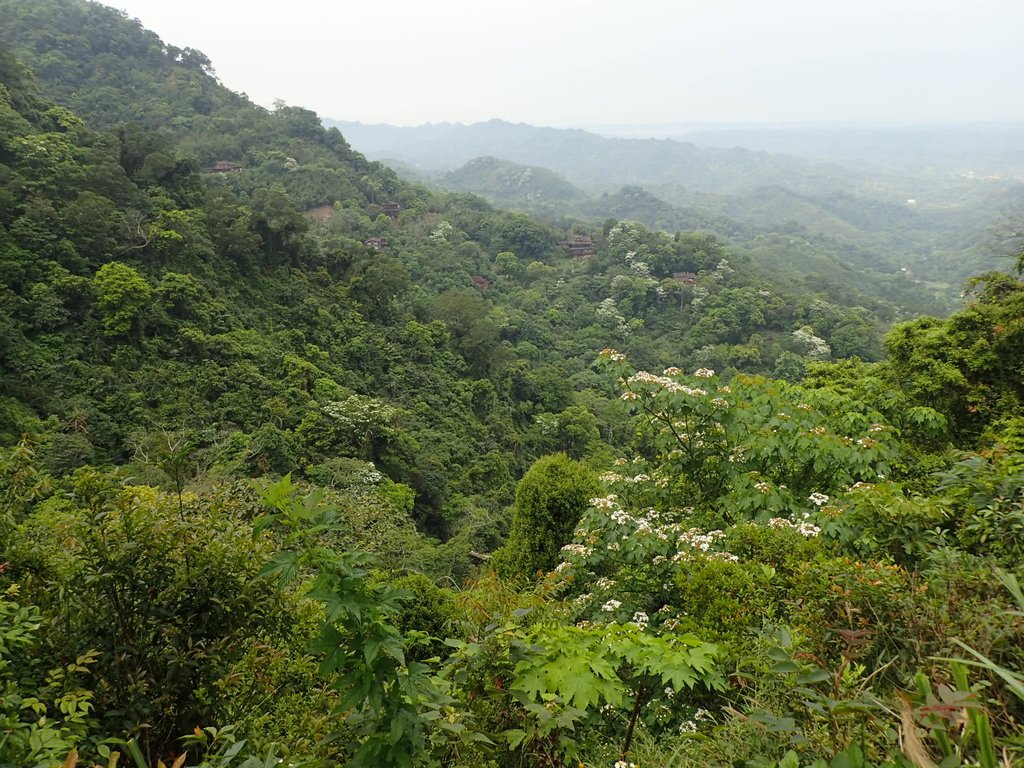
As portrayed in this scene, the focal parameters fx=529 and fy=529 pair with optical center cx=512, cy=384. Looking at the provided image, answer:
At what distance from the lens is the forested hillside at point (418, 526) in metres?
1.53

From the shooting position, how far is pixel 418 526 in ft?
46.2

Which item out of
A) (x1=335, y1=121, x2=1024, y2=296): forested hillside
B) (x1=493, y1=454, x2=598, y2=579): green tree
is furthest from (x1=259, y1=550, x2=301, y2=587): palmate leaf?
(x1=335, y1=121, x2=1024, y2=296): forested hillside

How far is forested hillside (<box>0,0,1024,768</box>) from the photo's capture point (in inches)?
60.2

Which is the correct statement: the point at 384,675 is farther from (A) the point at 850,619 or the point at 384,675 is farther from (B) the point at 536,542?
→ (B) the point at 536,542

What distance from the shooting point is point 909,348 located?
6406 mm

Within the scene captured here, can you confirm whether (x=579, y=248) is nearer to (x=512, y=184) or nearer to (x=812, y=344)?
(x=812, y=344)

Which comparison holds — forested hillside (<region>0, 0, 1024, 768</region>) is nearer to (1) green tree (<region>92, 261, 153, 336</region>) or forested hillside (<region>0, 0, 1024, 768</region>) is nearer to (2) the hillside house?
(1) green tree (<region>92, 261, 153, 336</region>)

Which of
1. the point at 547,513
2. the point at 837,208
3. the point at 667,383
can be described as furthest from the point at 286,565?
the point at 837,208

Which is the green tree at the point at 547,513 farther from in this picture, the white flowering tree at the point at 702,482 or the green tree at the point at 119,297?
the green tree at the point at 119,297

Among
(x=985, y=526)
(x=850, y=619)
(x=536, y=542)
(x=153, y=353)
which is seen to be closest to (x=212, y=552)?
(x=850, y=619)

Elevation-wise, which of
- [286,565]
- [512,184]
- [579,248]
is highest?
[512,184]

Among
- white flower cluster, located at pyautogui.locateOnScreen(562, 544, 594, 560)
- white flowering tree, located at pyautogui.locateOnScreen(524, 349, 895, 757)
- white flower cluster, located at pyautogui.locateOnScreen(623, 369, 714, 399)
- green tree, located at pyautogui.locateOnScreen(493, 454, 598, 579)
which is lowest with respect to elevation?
green tree, located at pyautogui.locateOnScreen(493, 454, 598, 579)

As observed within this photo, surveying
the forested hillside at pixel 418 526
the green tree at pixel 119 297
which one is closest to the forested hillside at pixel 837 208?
the forested hillside at pixel 418 526

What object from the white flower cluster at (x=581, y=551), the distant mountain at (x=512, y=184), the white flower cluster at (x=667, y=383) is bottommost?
the white flower cluster at (x=581, y=551)
